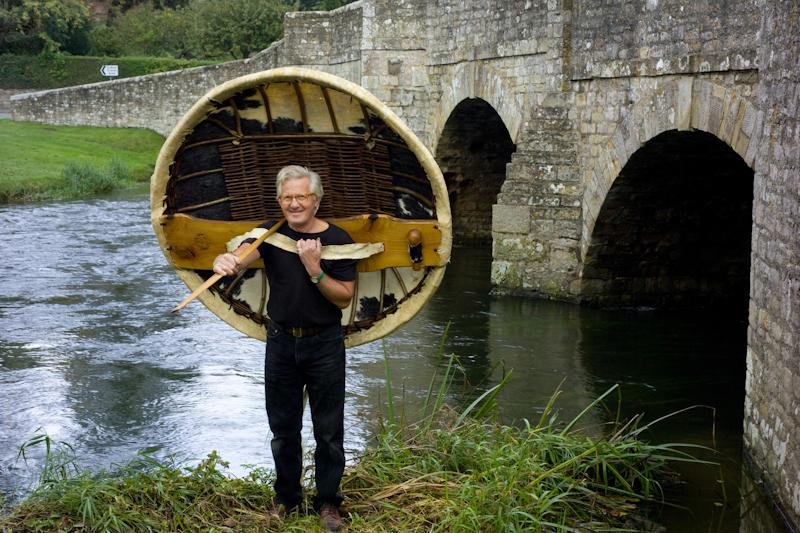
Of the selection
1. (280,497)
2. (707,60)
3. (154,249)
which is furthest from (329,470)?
(154,249)

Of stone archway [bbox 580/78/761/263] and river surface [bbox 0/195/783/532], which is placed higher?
stone archway [bbox 580/78/761/263]

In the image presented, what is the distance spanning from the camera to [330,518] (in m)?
4.86

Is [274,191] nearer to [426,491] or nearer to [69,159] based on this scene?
[426,491]

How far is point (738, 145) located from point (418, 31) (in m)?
8.42

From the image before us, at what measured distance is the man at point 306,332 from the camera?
4.77m

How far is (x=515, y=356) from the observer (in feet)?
31.9

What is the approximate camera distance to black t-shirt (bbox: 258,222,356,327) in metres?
4.77

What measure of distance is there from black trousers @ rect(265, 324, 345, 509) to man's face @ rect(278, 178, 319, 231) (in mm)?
458

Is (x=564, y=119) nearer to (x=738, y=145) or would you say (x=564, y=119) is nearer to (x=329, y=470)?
(x=738, y=145)

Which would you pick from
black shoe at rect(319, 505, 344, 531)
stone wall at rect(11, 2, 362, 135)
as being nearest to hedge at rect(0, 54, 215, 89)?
stone wall at rect(11, 2, 362, 135)

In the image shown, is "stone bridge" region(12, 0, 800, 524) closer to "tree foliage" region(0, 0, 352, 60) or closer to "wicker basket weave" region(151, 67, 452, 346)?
"wicker basket weave" region(151, 67, 452, 346)

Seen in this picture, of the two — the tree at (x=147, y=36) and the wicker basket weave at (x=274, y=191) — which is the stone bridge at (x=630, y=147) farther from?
the tree at (x=147, y=36)

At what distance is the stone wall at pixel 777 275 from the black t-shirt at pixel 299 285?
2189mm

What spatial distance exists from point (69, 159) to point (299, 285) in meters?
19.8
